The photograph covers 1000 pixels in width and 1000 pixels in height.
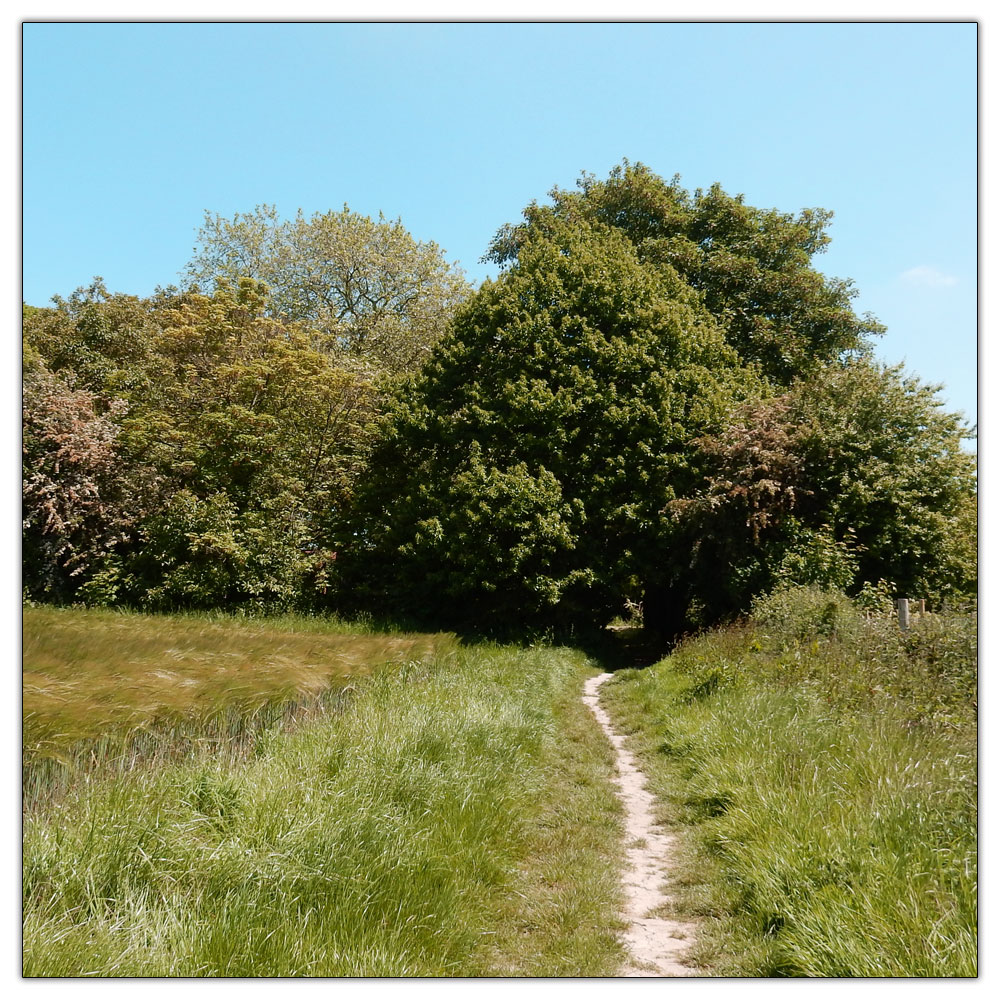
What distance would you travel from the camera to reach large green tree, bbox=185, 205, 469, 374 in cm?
3030

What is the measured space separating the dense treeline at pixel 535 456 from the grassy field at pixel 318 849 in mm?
10964

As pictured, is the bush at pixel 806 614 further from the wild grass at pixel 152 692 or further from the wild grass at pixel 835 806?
the wild grass at pixel 152 692

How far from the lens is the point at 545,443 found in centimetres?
1792

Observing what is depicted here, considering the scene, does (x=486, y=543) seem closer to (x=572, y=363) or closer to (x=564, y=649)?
(x=564, y=649)

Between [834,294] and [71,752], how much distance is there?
86.6 ft

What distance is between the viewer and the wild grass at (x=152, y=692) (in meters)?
4.71

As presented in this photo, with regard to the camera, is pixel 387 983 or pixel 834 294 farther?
pixel 834 294

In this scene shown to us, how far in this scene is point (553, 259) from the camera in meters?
19.8

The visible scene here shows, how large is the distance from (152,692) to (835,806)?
5792 millimetres

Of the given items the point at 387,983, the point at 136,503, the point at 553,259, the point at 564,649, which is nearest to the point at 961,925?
the point at 387,983

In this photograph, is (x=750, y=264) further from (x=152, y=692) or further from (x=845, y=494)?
(x=152, y=692)

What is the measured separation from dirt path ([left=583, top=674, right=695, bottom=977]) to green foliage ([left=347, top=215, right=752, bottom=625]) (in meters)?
A: 10.9

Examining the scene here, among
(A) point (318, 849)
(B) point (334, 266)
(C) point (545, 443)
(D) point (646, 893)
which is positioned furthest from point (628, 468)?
(B) point (334, 266)

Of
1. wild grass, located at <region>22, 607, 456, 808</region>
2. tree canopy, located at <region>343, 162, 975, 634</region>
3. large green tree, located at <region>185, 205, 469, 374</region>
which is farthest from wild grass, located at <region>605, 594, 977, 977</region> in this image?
large green tree, located at <region>185, 205, 469, 374</region>
